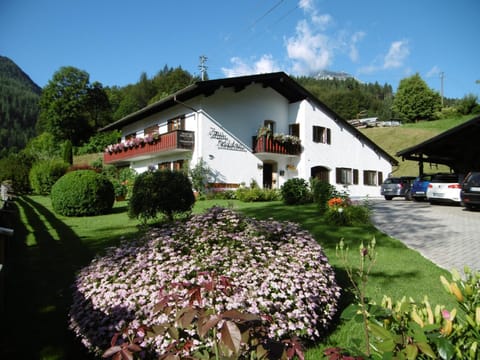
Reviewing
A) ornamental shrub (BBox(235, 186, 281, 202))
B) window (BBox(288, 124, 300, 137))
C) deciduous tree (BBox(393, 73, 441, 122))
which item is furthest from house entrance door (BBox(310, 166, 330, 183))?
deciduous tree (BBox(393, 73, 441, 122))

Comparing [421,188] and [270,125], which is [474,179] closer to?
[421,188]

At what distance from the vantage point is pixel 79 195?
35.5ft

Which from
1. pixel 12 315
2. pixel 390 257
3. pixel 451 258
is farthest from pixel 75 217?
pixel 451 258

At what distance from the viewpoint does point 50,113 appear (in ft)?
155

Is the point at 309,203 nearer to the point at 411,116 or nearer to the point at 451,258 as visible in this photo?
the point at 451,258

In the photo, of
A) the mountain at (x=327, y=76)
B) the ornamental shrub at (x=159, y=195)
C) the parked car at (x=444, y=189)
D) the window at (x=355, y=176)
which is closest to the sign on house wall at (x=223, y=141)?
the window at (x=355, y=176)

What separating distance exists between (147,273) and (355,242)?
565cm

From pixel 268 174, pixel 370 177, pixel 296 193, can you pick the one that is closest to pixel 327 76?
pixel 370 177

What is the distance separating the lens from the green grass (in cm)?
3828

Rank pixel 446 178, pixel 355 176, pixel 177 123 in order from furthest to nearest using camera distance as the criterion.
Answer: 1. pixel 355 176
2. pixel 177 123
3. pixel 446 178

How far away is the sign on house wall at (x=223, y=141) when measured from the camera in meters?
18.6

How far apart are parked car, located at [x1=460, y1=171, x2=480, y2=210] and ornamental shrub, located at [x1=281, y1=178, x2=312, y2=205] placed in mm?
6511

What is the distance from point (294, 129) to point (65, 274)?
63.9ft

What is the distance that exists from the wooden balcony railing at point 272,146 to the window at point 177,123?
4736 millimetres
